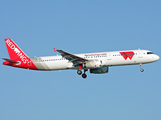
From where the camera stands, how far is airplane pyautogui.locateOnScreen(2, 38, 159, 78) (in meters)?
64.7

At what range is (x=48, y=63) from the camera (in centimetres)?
6731

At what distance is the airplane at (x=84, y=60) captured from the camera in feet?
212

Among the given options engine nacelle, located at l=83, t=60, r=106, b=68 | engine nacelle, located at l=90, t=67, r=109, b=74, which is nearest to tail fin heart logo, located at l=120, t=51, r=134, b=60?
engine nacelle, located at l=83, t=60, r=106, b=68

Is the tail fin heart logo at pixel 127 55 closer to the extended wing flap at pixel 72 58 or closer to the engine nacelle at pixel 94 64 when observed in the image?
the engine nacelle at pixel 94 64

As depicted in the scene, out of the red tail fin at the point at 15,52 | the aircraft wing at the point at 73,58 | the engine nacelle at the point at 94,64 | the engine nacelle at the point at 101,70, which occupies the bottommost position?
the engine nacelle at the point at 101,70

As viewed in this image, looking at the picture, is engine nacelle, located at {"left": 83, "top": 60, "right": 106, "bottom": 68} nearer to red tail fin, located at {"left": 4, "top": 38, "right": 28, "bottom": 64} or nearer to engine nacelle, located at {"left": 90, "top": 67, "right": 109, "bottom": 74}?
engine nacelle, located at {"left": 90, "top": 67, "right": 109, "bottom": 74}

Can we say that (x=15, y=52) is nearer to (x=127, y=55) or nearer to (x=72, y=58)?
(x=72, y=58)

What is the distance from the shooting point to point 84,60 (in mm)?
64875

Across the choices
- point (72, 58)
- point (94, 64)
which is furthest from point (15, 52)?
point (94, 64)

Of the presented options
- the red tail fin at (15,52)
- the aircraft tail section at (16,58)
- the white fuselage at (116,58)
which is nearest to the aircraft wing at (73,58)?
the white fuselage at (116,58)

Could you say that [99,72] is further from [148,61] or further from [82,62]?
[148,61]

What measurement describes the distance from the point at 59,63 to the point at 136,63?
1562 centimetres

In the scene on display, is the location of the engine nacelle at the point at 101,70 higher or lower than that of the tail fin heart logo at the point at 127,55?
lower

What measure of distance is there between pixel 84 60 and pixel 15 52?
15860 millimetres
